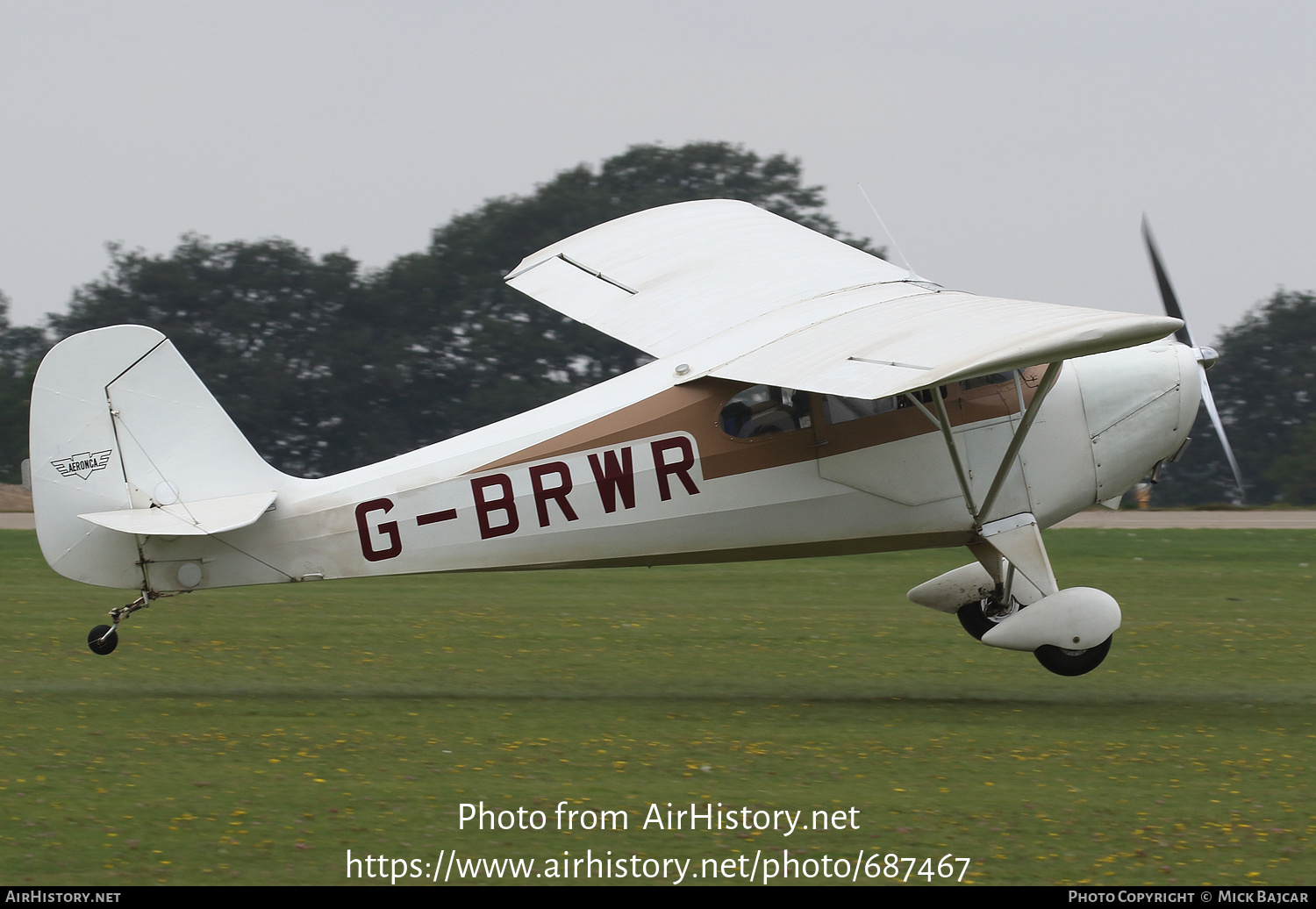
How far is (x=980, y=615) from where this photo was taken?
12.0m

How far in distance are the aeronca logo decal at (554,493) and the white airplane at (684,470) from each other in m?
0.01

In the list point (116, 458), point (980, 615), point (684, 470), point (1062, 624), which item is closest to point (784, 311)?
point (684, 470)

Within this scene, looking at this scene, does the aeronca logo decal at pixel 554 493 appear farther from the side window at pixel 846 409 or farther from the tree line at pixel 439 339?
the tree line at pixel 439 339

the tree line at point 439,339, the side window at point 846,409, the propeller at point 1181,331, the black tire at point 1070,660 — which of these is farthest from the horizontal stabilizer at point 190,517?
the tree line at point 439,339

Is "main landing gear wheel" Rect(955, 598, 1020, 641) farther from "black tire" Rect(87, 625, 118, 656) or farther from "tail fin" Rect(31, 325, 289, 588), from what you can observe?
"black tire" Rect(87, 625, 118, 656)

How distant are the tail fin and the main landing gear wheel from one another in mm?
5708

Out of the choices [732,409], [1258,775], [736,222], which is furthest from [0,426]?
[1258,775]

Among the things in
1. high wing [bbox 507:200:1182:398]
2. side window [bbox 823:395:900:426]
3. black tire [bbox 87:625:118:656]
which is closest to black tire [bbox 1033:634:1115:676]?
side window [bbox 823:395:900:426]

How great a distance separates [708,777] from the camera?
8156 mm

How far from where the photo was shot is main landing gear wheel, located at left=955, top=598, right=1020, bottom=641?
1171 cm

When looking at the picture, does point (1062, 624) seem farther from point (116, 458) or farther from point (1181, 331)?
point (116, 458)

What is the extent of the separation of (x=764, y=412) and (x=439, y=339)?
41.4m

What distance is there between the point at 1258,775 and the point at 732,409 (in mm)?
4148

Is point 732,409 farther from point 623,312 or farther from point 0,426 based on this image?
point 0,426
